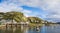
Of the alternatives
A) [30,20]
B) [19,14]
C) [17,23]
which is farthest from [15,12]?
[17,23]

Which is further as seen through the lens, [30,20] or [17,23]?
[30,20]

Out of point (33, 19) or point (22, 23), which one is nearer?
point (22, 23)

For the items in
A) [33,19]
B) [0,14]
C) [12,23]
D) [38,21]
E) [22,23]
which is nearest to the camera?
[12,23]

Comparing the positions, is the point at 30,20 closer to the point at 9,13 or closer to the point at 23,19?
the point at 23,19

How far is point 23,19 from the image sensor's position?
106ft

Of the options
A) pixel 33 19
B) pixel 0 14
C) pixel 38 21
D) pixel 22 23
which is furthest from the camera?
pixel 38 21

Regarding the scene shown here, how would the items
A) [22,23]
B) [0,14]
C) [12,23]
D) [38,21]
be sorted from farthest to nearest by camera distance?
[38,21]
[0,14]
[22,23]
[12,23]

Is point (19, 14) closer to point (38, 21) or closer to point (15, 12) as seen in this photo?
point (15, 12)

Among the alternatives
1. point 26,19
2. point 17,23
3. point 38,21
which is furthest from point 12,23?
point 38,21

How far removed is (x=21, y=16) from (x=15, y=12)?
6.12 ft

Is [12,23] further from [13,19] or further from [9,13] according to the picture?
[9,13]

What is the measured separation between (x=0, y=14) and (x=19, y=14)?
382cm

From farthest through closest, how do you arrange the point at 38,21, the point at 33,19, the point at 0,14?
the point at 38,21, the point at 33,19, the point at 0,14

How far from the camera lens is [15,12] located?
3481cm
